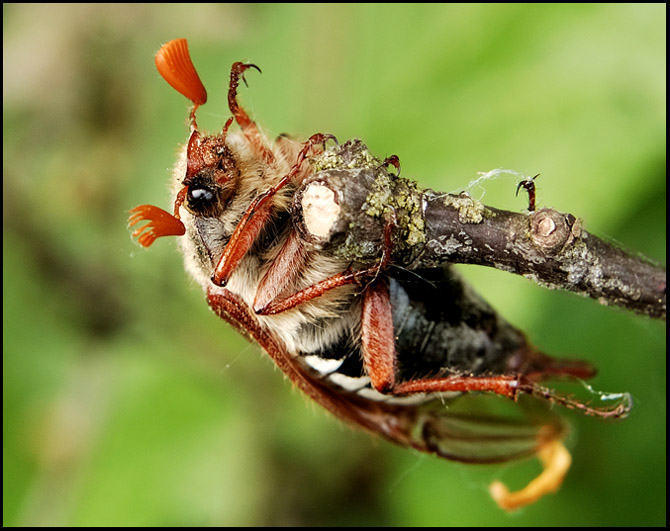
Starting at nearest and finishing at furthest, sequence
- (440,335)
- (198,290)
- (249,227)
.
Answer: (249,227) → (440,335) → (198,290)

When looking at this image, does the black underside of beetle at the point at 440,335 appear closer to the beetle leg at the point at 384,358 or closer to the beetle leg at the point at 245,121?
the beetle leg at the point at 384,358

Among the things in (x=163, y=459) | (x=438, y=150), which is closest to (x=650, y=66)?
(x=438, y=150)

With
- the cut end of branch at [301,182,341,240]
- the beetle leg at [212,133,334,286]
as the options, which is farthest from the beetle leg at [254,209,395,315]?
the cut end of branch at [301,182,341,240]

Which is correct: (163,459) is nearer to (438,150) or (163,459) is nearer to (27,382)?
(27,382)

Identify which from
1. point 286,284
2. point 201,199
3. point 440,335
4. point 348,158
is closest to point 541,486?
point 440,335

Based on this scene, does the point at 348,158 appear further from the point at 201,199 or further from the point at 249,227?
the point at 201,199

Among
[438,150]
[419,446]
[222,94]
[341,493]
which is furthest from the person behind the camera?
[222,94]
